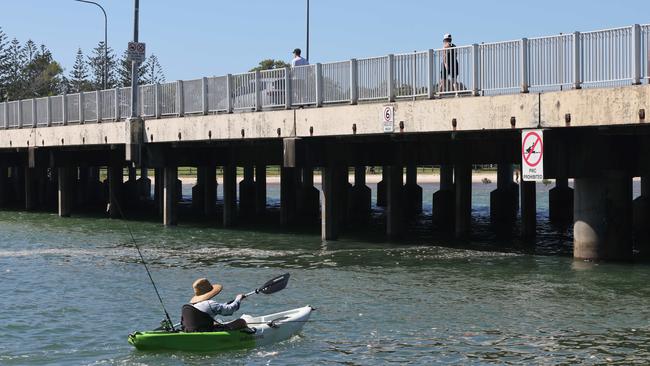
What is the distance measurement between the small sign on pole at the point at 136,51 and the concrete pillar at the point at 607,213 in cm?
1817

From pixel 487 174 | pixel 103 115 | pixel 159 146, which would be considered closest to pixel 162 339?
pixel 159 146

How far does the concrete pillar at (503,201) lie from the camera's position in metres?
43.9

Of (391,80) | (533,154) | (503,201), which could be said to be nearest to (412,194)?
(503,201)

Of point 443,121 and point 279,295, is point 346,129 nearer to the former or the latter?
point 443,121

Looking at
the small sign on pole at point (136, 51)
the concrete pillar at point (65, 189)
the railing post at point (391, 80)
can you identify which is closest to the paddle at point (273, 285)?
the railing post at point (391, 80)

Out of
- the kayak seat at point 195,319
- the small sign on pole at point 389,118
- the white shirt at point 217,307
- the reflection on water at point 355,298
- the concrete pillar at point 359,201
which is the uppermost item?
the small sign on pole at point 389,118

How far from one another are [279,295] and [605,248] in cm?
831

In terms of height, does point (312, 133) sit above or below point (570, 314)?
above

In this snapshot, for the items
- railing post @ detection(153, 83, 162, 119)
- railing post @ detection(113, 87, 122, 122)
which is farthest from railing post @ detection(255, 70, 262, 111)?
railing post @ detection(113, 87, 122, 122)

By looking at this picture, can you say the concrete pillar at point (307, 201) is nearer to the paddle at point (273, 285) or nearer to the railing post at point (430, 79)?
the railing post at point (430, 79)

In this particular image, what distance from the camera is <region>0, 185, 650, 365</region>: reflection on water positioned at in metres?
Result: 16.8

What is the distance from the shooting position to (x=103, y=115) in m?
42.6

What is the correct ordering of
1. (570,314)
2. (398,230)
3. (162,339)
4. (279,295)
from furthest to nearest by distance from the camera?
(398,230) < (279,295) < (570,314) < (162,339)

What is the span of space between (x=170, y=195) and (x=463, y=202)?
11.8 m
